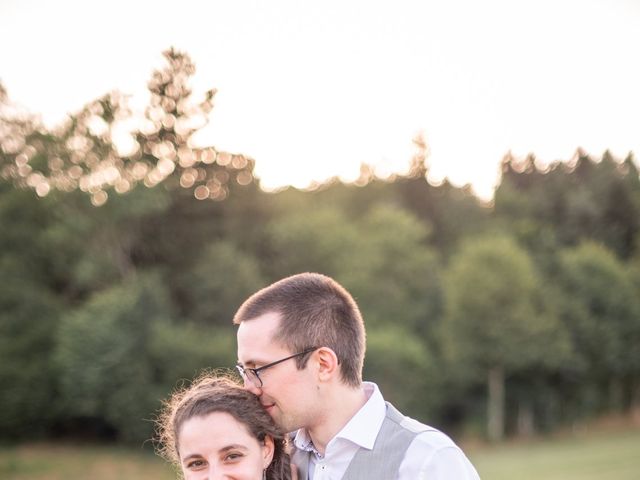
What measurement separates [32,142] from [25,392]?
9.79 meters

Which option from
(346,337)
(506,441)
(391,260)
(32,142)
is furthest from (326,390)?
(391,260)

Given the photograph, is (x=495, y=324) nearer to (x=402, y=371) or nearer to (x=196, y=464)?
(x=402, y=371)

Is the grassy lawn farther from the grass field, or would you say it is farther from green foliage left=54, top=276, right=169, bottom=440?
green foliage left=54, top=276, right=169, bottom=440

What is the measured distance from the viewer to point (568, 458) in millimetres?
29094

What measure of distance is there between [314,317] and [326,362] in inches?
7.1

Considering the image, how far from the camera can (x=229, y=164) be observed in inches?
1348

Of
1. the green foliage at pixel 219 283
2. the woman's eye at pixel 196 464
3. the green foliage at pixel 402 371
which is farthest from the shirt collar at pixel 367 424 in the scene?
the green foliage at pixel 219 283

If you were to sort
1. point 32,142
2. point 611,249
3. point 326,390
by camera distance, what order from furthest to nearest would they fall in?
point 611,249
point 32,142
point 326,390

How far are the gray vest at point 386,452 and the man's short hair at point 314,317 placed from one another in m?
0.26

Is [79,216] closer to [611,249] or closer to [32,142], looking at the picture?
[32,142]

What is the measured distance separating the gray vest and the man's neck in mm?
155

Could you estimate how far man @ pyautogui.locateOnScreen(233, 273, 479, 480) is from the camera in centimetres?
303

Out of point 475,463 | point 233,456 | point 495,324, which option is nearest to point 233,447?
point 233,456

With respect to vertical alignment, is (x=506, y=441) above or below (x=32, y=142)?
below
